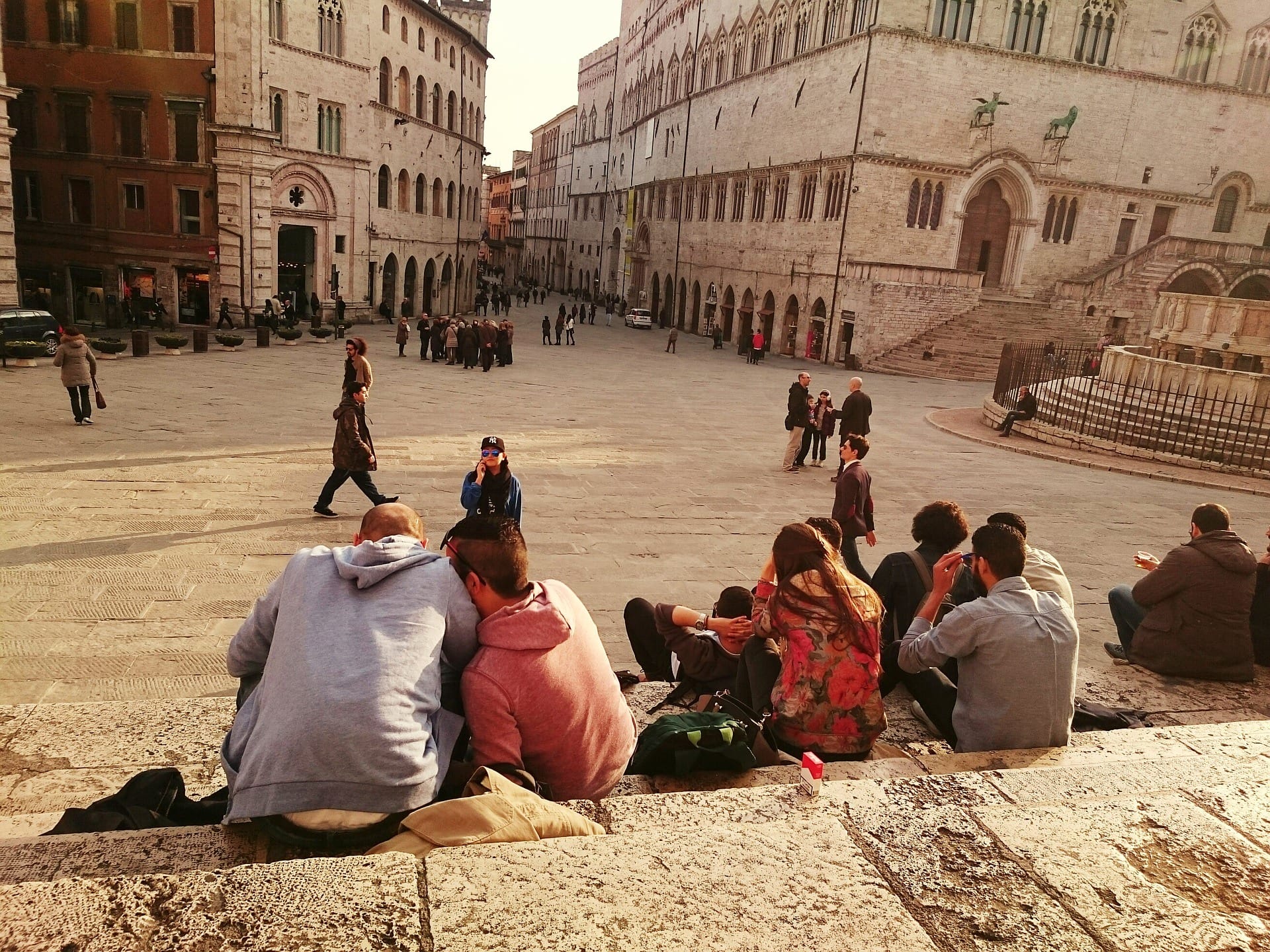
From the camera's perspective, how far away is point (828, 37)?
120 feet

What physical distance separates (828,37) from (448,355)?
22.3 metres

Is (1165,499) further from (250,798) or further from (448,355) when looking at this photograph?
(448,355)

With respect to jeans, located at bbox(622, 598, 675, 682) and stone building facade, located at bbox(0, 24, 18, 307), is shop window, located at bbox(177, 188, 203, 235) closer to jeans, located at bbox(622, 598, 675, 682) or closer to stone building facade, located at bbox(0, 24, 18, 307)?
stone building facade, located at bbox(0, 24, 18, 307)

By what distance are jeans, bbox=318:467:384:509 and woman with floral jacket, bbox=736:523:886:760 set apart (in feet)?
23.0

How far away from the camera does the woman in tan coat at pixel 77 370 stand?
45.2 feet

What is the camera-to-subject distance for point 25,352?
19922 mm

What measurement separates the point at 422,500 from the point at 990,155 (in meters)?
31.4

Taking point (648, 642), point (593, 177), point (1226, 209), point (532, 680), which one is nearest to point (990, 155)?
point (1226, 209)

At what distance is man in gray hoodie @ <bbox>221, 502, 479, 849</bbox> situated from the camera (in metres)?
2.69

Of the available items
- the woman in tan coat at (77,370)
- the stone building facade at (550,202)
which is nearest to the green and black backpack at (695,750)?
the woman in tan coat at (77,370)

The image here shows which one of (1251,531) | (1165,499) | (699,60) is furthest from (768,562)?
(699,60)

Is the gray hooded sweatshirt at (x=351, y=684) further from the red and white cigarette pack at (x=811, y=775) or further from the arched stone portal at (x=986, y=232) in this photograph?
the arched stone portal at (x=986, y=232)

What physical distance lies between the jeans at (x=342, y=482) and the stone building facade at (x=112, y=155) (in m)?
24.5

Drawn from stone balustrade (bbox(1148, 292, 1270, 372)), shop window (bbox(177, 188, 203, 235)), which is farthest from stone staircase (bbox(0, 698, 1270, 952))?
shop window (bbox(177, 188, 203, 235))
